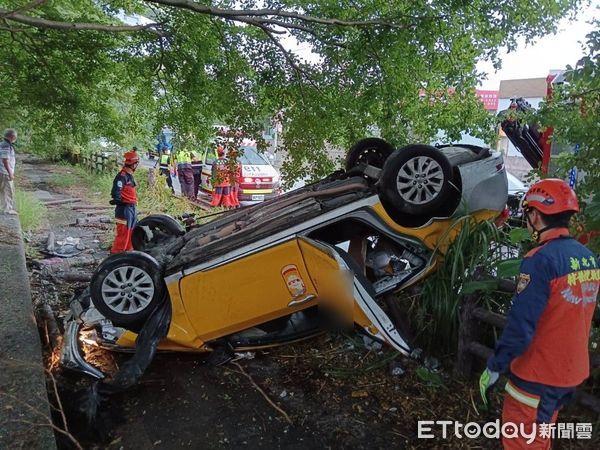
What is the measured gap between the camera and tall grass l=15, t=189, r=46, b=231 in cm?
951

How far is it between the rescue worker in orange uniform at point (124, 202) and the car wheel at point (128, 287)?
4.05 meters

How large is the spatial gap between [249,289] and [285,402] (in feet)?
2.86

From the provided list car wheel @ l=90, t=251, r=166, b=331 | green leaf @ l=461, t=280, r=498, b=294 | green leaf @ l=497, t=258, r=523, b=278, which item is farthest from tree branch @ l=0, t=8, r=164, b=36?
green leaf @ l=497, t=258, r=523, b=278

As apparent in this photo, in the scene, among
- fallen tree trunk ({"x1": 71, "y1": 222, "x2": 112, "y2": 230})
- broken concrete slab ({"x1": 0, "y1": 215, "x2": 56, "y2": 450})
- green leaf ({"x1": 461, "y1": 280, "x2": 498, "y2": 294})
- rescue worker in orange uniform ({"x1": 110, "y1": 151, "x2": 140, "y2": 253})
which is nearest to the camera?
broken concrete slab ({"x1": 0, "y1": 215, "x2": 56, "y2": 450})

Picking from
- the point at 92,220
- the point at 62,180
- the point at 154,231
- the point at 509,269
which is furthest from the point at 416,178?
the point at 62,180

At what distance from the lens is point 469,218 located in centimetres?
383

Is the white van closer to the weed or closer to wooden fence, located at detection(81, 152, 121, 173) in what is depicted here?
wooden fence, located at detection(81, 152, 121, 173)

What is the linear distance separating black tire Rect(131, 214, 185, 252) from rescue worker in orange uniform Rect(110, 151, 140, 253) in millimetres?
2621

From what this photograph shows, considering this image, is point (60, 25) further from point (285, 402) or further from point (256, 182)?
point (256, 182)

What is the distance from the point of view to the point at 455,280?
389 cm

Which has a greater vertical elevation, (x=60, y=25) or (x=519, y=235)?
(x=60, y=25)

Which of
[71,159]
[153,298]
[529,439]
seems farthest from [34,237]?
[71,159]

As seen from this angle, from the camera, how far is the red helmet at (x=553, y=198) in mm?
2355

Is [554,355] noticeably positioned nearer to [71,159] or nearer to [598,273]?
[598,273]
